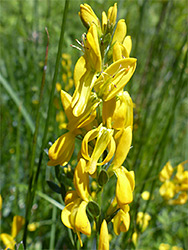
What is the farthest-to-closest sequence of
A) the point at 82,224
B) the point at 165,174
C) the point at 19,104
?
1. the point at 165,174
2. the point at 19,104
3. the point at 82,224

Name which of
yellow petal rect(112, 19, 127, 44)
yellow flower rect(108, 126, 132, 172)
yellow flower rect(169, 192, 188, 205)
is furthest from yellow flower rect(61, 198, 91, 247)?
yellow flower rect(169, 192, 188, 205)

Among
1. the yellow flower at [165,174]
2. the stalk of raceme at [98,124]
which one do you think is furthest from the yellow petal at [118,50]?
the yellow flower at [165,174]

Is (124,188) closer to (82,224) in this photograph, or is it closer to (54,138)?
(82,224)

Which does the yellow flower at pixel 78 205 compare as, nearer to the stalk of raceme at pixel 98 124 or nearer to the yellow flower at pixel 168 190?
the stalk of raceme at pixel 98 124

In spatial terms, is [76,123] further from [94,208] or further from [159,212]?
[159,212]

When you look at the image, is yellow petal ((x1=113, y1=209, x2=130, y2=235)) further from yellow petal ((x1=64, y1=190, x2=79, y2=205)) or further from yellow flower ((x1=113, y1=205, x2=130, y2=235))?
yellow petal ((x1=64, y1=190, x2=79, y2=205))

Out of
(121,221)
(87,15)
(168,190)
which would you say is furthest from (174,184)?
(87,15)
